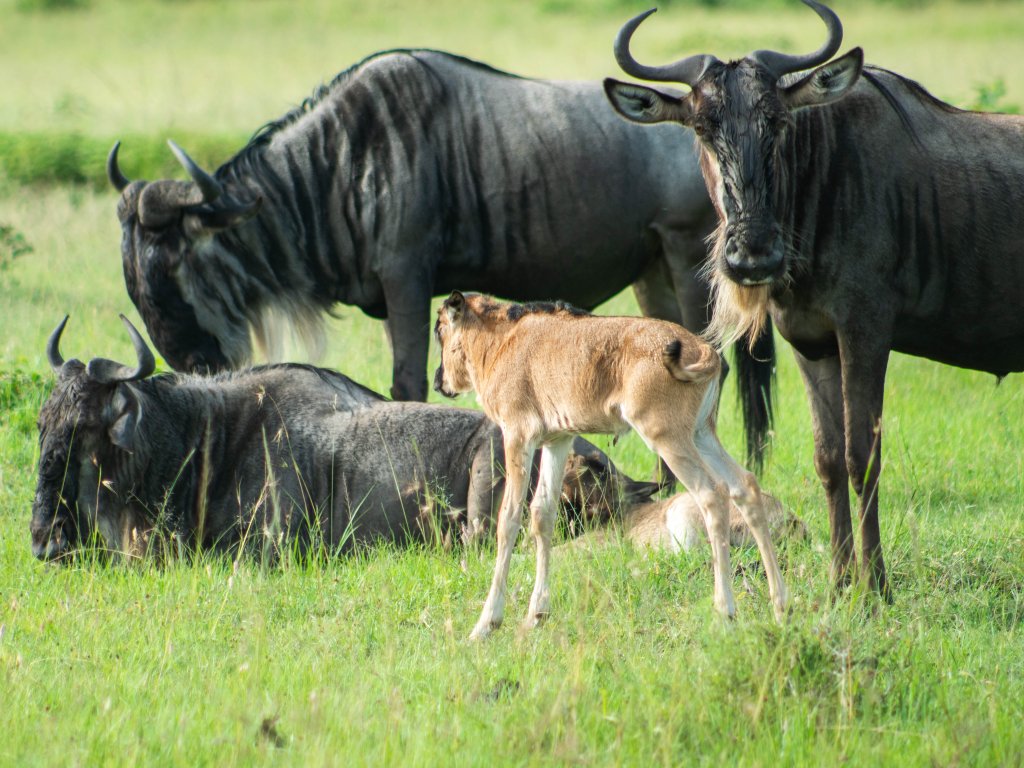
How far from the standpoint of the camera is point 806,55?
518 centimetres

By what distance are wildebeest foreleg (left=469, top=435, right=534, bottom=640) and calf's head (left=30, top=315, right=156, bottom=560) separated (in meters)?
1.83

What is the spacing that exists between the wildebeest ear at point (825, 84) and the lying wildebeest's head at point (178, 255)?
3568mm

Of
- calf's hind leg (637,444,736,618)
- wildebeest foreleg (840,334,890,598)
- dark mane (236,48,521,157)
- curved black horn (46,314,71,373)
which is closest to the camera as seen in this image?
calf's hind leg (637,444,736,618)

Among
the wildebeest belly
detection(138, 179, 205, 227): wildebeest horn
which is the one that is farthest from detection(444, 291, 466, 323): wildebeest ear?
detection(138, 179, 205, 227): wildebeest horn

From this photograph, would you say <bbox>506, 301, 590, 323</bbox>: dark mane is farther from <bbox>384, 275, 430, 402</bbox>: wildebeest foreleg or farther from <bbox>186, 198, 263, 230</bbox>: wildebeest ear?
<bbox>186, 198, 263, 230</bbox>: wildebeest ear

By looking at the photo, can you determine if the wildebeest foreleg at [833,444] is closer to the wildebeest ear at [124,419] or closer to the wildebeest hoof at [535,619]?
the wildebeest hoof at [535,619]

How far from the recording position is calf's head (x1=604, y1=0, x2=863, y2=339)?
16.3 ft

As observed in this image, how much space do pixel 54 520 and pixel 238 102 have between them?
18.0 metres

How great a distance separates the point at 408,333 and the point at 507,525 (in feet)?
8.57

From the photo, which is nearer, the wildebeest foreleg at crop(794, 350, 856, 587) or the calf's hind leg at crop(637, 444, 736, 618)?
the calf's hind leg at crop(637, 444, 736, 618)

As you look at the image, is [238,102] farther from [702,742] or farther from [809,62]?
[702,742]

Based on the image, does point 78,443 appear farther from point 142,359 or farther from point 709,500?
point 709,500

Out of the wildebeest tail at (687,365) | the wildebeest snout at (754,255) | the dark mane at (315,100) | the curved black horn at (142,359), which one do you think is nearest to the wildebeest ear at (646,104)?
the wildebeest snout at (754,255)

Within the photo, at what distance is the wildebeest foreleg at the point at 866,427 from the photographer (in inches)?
210
